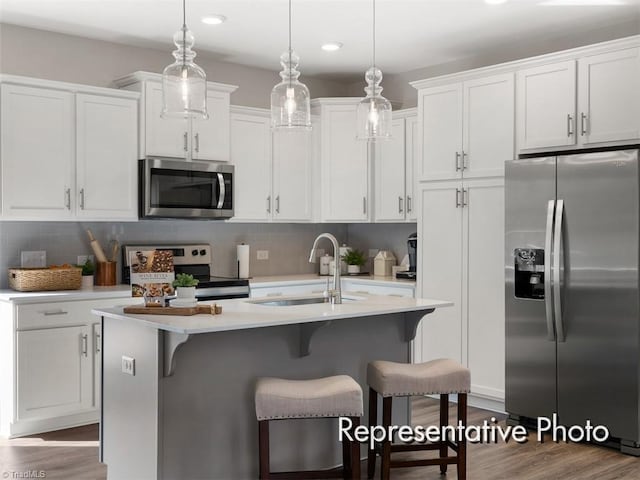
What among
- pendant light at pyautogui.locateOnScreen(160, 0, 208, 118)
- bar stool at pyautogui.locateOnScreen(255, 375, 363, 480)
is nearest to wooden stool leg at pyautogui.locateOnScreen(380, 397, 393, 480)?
bar stool at pyautogui.locateOnScreen(255, 375, 363, 480)

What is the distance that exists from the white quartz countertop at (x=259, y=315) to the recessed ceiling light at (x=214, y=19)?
2.00 metres

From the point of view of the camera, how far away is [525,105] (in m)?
4.75

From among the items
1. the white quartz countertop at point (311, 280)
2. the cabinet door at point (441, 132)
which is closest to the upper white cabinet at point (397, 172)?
the cabinet door at point (441, 132)

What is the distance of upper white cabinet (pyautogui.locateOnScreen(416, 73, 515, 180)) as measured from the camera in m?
4.89

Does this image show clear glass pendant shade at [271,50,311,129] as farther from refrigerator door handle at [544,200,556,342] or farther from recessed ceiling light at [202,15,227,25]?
refrigerator door handle at [544,200,556,342]

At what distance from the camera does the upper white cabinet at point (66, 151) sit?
452 centimetres

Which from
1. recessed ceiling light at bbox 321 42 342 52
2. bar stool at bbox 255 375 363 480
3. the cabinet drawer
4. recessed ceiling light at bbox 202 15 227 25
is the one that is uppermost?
recessed ceiling light at bbox 321 42 342 52

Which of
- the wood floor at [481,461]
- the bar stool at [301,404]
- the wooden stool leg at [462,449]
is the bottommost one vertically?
the wood floor at [481,461]

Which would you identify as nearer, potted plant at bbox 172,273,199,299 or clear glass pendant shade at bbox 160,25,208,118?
clear glass pendant shade at bbox 160,25,208,118

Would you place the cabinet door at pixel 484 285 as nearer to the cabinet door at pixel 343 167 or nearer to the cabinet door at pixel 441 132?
the cabinet door at pixel 441 132

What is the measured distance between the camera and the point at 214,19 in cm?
476

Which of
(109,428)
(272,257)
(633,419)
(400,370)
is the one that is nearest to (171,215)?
(272,257)

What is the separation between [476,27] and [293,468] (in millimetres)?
3188

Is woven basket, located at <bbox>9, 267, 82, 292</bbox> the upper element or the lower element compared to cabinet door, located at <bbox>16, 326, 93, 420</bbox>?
upper
